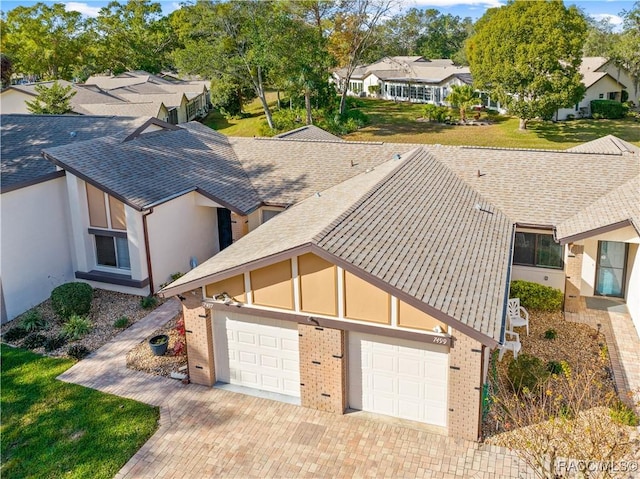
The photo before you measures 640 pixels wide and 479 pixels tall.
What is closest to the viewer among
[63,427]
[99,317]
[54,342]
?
[63,427]

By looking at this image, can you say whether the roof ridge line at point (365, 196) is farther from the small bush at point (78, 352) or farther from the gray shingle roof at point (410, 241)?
the small bush at point (78, 352)

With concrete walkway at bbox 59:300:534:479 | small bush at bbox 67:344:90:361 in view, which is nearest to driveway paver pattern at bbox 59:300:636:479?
concrete walkway at bbox 59:300:534:479

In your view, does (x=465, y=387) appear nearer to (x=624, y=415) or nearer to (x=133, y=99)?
(x=624, y=415)

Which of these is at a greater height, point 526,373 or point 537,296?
point 537,296

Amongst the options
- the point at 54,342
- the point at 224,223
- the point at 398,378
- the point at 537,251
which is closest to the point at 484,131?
the point at 537,251

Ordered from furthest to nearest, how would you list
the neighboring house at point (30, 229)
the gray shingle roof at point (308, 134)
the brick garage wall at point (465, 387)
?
the gray shingle roof at point (308, 134), the neighboring house at point (30, 229), the brick garage wall at point (465, 387)

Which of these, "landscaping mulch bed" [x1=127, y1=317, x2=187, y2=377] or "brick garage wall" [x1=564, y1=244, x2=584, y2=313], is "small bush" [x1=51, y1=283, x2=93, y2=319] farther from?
"brick garage wall" [x1=564, y1=244, x2=584, y2=313]

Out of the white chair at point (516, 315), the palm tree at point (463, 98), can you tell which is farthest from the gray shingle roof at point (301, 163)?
the palm tree at point (463, 98)
